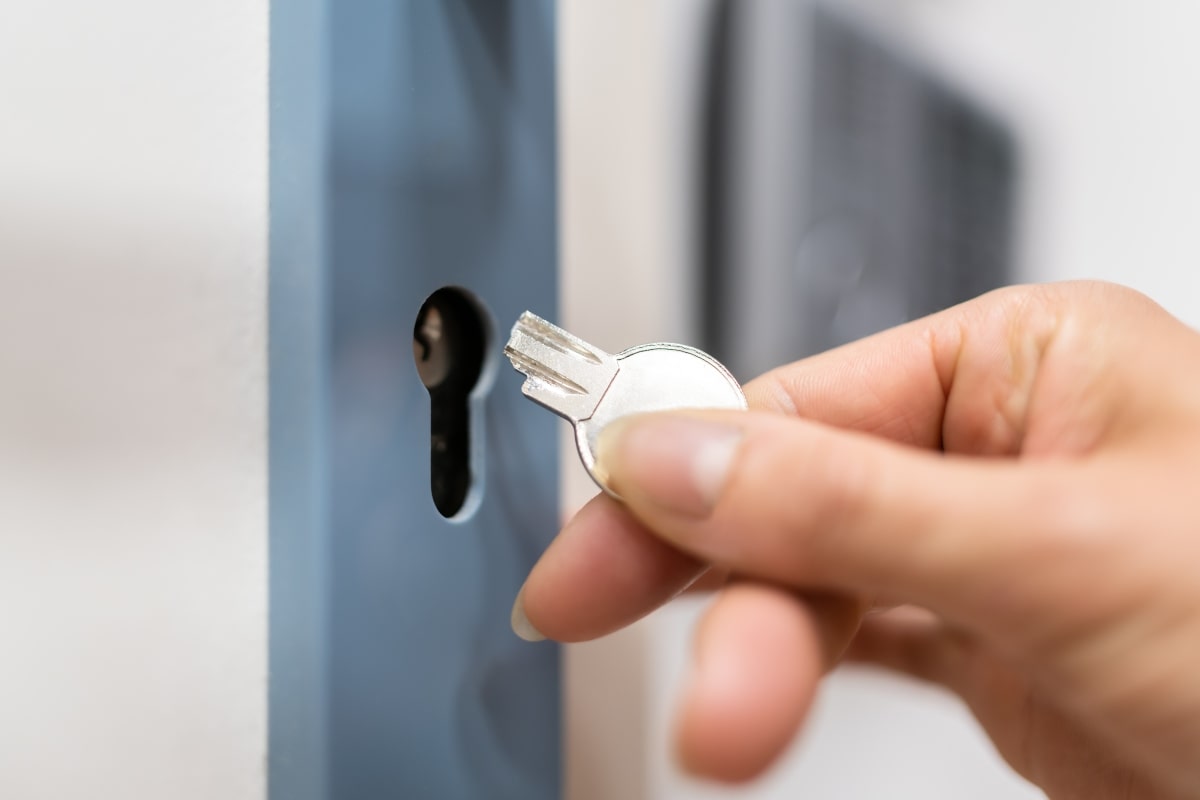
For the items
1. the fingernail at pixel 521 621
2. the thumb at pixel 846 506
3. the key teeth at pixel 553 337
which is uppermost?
the key teeth at pixel 553 337

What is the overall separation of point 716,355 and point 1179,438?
0.80 ft

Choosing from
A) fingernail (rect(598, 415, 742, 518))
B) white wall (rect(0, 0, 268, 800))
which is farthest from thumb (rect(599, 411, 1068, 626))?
white wall (rect(0, 0, 268, 800))

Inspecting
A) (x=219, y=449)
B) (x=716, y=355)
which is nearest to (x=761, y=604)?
(x=219, y=449)

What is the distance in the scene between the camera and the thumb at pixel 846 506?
6.6 inches

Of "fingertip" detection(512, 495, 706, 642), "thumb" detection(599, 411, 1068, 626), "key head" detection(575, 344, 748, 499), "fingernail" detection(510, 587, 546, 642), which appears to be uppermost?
"key head" detection(575, 344, 748, 499)

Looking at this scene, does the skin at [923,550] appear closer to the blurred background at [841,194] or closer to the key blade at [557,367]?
the key blade at [557,367]

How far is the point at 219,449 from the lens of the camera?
0.70 feet

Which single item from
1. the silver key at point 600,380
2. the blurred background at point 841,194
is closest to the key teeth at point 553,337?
the silver key at point 600,380

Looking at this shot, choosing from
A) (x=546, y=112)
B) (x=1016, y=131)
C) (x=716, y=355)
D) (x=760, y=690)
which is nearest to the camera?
(x=760, y=690)

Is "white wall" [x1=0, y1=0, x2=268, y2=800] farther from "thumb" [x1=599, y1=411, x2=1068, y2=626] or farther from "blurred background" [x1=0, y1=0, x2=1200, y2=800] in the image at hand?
"thumb" [x1=599, y1=411, x2=1068, y2=626]

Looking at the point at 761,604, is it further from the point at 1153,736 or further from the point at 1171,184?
the point at 1171,184

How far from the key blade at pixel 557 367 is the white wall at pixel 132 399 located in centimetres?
7

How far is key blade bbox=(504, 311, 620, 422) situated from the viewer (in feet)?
0.69

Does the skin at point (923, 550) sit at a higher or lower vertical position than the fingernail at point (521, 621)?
higher
